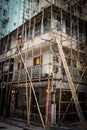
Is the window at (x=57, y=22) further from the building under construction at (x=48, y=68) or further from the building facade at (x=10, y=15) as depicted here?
the building facade at (x=10, y=15)

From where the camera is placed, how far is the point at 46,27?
15.1m

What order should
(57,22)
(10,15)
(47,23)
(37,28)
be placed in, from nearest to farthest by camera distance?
(57,22) → (47,23) → (37,28) → (10,15)

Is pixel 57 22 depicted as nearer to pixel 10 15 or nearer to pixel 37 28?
pixel 37 28

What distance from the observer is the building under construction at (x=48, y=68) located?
12.5m

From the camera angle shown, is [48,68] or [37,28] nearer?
[48,68]

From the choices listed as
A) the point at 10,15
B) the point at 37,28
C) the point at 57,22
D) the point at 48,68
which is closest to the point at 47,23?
the point at 57,22

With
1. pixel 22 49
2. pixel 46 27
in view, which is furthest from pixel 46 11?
pixel 22 49

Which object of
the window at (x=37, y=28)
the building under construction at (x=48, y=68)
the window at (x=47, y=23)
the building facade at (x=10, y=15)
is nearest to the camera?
the building under construction at (x=48, y=68)

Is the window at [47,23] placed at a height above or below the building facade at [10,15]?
below

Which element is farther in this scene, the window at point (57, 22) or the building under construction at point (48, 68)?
the window at point (57, 22)

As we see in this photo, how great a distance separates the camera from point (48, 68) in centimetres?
1368

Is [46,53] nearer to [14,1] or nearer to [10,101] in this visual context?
[10,101]

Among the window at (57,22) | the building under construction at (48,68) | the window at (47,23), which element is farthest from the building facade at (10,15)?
the window at (57,22)

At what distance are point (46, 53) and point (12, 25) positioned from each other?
2247 cm
